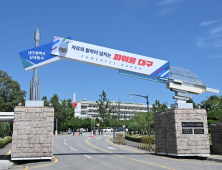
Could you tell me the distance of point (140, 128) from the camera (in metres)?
58.0

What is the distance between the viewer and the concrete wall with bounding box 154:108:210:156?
18.6 metres

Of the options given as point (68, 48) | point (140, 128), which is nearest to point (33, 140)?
point (68, 48)

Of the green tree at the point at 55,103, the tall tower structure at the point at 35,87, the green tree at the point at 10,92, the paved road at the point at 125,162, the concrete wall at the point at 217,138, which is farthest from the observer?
the green tree at the point at 55,103

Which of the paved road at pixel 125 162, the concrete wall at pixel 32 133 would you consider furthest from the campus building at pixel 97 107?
the concrete wall at pixel 32 133

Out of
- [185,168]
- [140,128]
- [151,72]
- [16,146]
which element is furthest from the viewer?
[140,128]

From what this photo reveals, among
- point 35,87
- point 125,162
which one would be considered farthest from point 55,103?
point 125,162

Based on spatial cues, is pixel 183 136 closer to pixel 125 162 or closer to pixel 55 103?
pixel 125 162

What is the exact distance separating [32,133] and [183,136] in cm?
1180

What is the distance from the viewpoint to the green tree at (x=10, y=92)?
Result: 59.9 m

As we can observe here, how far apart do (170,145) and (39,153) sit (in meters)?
10.5

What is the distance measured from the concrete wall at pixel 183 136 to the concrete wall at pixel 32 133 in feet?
31.9

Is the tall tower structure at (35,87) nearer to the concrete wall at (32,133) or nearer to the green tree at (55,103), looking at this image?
the concrete wall at (32,133)

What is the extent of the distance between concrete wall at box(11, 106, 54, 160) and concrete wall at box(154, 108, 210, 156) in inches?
383

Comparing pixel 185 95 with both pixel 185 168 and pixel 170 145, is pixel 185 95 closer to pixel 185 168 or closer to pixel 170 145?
pixel 170 145
